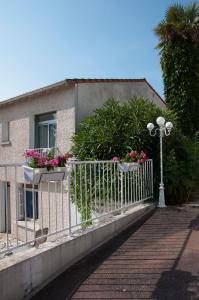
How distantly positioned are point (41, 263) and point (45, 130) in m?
11.6

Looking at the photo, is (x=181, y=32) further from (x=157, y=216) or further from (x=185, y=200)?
(x=157, y=216)

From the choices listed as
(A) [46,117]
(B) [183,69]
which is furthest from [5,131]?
(B) [183,69]

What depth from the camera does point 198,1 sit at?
1739 cm

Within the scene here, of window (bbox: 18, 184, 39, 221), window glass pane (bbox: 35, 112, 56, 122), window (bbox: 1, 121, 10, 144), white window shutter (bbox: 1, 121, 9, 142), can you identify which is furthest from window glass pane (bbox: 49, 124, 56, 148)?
window (bbox: 18, 184, 39, 221)

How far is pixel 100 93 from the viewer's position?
46.4 ft

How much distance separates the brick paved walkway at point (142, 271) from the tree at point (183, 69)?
1090 centimetres

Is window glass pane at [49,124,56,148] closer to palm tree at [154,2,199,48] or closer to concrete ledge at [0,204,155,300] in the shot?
palm tree at [154,2,199,48]

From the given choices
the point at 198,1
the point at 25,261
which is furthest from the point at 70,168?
the point at 198,1

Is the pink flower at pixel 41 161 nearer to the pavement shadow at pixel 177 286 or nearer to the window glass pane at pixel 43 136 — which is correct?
the pavement shadow at pixel 177 286

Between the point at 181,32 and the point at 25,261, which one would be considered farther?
the point at 181,32

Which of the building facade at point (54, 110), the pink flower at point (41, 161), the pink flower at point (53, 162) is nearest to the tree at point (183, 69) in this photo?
the building facade at point (54, 110)

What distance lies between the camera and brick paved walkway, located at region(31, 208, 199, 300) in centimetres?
356

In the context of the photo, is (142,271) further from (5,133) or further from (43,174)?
(5,133)

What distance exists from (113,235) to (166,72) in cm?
1243
